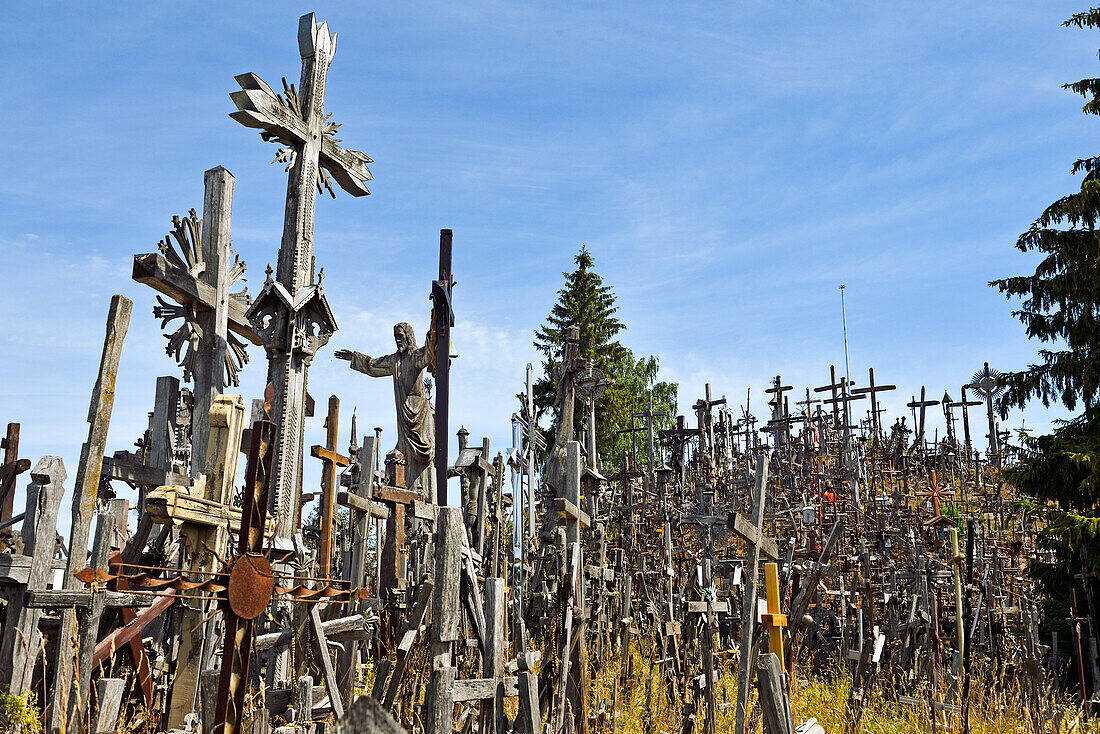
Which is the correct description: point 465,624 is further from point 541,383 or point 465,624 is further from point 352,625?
point 541,383

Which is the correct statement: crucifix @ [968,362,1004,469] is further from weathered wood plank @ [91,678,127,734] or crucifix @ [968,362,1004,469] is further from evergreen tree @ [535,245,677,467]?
weathered wood plank @ [91,678,127,734]

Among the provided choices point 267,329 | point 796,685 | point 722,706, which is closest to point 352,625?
point 267,329

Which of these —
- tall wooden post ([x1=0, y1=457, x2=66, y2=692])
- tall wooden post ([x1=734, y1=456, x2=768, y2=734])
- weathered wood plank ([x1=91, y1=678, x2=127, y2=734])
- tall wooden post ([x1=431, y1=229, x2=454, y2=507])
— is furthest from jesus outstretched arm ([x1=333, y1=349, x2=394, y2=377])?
weathered wood plank ([x1=91, y1=678, x2=127, y2=734])

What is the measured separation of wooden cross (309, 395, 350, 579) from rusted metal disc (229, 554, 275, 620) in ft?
11.5

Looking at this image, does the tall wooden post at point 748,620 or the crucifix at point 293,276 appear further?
the crucifix at point 293,276

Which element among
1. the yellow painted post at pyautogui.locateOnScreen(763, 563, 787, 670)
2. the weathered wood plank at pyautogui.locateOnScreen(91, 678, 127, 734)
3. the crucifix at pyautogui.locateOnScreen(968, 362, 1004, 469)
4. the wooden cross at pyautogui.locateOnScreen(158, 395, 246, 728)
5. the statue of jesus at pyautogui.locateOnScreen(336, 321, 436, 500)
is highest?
the crucifix at pyautogui.locateOnScreen(968, 362, 1004, 469)

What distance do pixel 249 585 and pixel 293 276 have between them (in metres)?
4.38

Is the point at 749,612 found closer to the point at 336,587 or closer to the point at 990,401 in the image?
the point at 336,587

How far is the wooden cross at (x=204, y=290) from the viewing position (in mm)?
7734

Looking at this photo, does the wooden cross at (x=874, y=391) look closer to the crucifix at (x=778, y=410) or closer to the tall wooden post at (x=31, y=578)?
the crucifix at (x=778, y=410)

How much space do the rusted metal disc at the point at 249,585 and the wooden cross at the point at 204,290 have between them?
12.7 ft

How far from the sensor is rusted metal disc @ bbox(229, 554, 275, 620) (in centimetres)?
399

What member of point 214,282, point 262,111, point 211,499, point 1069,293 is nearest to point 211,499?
point 211,499

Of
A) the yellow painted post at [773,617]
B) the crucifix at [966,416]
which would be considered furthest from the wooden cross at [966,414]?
the yellow painted post at [773,617]
